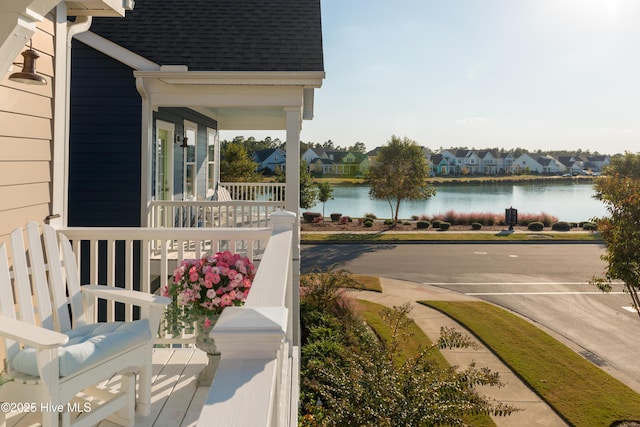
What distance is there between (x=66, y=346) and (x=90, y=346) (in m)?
0.13

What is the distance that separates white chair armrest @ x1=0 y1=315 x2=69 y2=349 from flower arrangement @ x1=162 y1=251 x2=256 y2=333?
1.11m

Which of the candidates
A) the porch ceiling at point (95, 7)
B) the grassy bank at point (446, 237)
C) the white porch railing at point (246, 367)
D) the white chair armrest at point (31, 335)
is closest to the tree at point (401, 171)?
the grassy bank at point (446, 237)

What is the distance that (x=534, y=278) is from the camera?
523 inches

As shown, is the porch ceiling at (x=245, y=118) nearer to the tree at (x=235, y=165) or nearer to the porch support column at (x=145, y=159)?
the porch support column at (x=145, y=159)

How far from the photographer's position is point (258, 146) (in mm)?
71375

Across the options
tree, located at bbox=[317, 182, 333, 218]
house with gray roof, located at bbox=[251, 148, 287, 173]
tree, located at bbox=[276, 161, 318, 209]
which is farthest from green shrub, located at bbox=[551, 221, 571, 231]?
house with gray roof, located at bbox=[251, 148, 287, 173]

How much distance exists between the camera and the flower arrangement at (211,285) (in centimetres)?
314

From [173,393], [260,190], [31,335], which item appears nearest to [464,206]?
[260,190]

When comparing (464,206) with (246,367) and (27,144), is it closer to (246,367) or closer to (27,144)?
(27,144)

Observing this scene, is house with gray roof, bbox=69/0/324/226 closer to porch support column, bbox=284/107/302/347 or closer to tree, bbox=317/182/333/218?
porch support column, bbox=284/107/302/347

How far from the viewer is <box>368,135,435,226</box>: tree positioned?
23938mm

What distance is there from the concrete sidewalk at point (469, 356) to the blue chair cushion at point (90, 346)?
4683 mm

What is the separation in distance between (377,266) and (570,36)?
1027 centimetres

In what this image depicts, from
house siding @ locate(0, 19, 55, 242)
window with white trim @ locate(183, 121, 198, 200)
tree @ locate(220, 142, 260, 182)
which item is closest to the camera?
house siding @ locate(0, 19, 55, 242)
